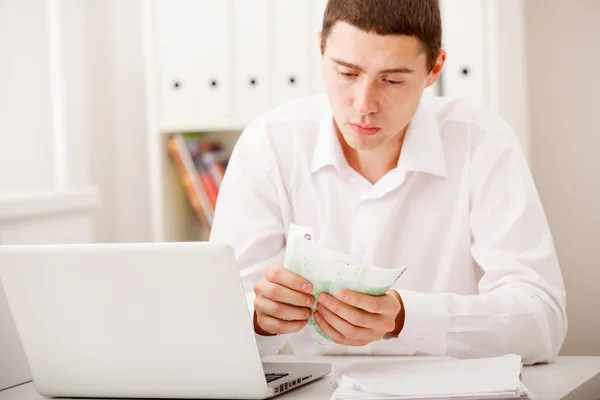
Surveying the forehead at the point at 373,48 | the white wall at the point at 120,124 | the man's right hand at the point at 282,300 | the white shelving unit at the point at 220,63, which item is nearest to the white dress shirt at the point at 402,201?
the forehead at the point at 373,48

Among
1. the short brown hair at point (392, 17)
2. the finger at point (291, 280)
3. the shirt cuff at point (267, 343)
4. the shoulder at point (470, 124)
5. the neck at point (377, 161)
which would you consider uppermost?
the short brown hair at point (392, 17)

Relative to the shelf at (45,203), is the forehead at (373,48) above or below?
above

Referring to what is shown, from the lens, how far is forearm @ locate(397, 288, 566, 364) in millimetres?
1317

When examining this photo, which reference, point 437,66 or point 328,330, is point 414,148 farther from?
point 328,330

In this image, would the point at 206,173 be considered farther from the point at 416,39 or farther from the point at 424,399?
the point at 424,399

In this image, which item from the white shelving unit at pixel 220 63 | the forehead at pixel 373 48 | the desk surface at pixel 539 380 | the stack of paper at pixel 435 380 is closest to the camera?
the stack of paper at pixel 435 380

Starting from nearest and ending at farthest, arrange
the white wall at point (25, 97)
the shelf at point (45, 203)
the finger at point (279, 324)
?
the finger at point (279, 324) → the shelf at point (45, 203) → the white wall at point (25, 97)

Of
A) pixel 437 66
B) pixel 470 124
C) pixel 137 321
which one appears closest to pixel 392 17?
pixel 437 66

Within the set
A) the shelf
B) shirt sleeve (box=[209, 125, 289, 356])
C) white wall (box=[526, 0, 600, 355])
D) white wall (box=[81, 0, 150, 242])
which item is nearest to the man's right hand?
shirt sleeve (box=[209, 125, 289, 356])

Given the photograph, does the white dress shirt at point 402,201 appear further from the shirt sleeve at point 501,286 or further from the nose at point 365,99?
the nose at point 365,99

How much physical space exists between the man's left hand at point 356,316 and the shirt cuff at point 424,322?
0.20ft

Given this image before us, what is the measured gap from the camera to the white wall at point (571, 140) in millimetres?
2605

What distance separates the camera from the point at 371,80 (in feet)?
4.77

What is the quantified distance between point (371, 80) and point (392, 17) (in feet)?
0.39
